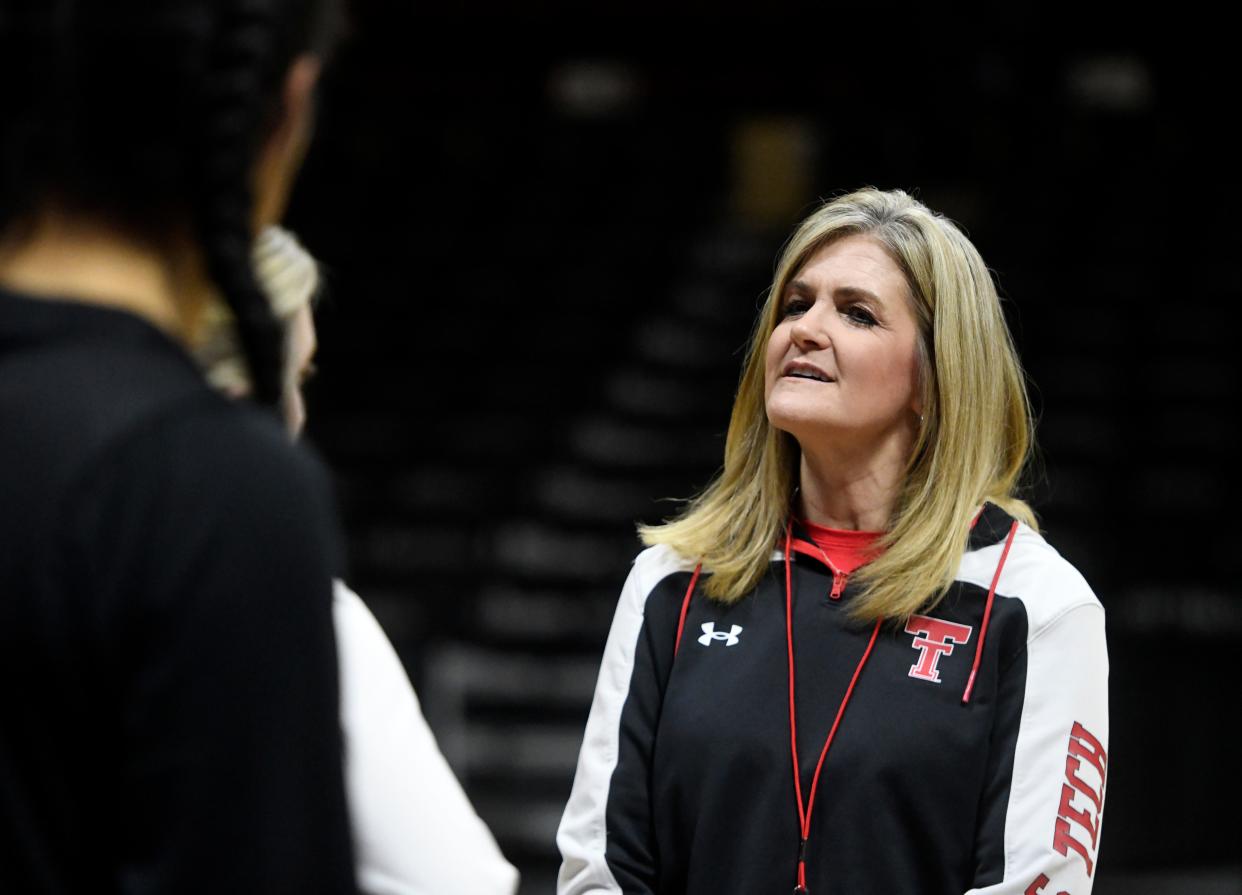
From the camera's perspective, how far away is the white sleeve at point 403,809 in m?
1.19

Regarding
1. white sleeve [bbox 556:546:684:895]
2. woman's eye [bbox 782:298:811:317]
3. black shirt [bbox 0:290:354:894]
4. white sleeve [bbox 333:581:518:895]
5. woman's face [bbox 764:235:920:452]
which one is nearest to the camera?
black shirt [bbox 0:290:354:894]

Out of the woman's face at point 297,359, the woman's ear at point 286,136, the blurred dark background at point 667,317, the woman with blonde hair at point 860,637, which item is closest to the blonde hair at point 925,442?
the woman with blonde hair at point 860,637

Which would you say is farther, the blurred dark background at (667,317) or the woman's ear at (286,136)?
the blurred dark background at (667,317)

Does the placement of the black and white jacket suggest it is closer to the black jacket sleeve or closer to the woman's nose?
the woman's nose

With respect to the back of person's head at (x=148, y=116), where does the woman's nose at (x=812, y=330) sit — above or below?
below

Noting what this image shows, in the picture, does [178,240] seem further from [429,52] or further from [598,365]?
[429,52]

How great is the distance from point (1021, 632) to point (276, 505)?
1.40 metres

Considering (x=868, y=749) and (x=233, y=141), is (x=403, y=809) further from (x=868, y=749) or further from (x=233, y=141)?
(x=868, y=749)

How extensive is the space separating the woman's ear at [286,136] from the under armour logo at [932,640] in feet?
4.35

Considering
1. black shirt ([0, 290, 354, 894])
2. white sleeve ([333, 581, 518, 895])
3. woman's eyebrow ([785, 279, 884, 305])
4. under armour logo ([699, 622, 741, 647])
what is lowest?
under armour logo ([699, 622, 741, 647])

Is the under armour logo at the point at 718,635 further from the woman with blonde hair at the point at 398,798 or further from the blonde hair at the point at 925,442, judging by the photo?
the woman with blonde hair at the point at 398,798

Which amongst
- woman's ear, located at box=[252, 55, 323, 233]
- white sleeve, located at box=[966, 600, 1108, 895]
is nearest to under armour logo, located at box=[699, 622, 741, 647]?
white sleeve, located at box=[966, 600, 1108, 895]

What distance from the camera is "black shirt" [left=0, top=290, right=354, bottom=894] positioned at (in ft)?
2.55

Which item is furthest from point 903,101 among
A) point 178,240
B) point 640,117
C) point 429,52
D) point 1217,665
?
point 178,240
